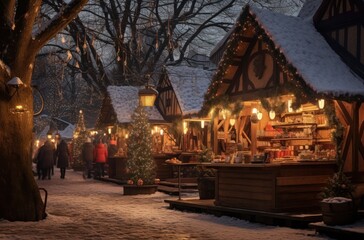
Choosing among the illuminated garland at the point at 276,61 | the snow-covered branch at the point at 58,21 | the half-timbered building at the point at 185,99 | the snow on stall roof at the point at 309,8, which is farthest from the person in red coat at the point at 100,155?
the snow-covered branch at the point at 58,21

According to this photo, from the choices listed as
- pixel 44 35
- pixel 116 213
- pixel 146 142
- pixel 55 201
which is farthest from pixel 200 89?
pixel 44 35

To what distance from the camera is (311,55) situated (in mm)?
15086

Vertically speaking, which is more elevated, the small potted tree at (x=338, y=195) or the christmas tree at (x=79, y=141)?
the christmas tree at (x=79, y=141)

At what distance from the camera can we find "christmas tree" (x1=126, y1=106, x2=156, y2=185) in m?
21.7

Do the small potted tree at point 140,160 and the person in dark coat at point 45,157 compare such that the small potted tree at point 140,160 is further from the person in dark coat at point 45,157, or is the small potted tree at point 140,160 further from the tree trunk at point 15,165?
the person in dark coat at point 45,157

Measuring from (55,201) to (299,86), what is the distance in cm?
878

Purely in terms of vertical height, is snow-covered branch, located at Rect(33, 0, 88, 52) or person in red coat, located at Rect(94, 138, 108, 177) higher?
snow-covered branch, located at Rect(33, 0, 88, 52)

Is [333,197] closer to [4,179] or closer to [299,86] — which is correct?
[299,86]

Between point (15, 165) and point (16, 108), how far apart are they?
1281 millimetres

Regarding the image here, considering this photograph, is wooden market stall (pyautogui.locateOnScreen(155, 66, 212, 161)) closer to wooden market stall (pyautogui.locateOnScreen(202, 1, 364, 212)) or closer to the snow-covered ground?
wooden market stall (pyautogui.locateOnScreen(202, 1, 364, 212))

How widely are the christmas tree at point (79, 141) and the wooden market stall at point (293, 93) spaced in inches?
817

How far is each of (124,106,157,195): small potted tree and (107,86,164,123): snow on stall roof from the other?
7799mm

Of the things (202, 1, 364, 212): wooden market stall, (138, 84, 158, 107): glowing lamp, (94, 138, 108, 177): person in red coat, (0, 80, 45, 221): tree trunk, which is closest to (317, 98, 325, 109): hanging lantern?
(202, 1, 364, 212): wooden market stall

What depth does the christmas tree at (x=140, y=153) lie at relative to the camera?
853 inches
